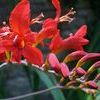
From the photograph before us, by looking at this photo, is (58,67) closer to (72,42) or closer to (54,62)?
(54,62)

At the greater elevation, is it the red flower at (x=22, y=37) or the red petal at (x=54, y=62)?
the red flower at (x=22, y=37)

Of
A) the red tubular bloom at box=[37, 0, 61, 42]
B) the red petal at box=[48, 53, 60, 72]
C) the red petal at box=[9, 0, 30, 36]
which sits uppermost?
the red petal at box=[9, 0, 30, 36]

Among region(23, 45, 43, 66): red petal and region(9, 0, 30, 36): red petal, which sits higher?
region(9, 0, 30, 36): red petal

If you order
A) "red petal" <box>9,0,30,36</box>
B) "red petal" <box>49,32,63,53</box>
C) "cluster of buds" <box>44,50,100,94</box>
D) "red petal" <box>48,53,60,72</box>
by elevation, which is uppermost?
"red petal" <box>9,0,30,36</box>

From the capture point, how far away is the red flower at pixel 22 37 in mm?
787

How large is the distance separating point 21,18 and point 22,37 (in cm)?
4

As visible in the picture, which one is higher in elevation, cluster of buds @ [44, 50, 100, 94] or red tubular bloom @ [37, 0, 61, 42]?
red tubular bloom @ [37, 0, 61, 42]

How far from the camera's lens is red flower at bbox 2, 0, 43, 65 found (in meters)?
0.79

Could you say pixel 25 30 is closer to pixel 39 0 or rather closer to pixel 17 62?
pixel 17 62

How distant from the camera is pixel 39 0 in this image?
3.01 m

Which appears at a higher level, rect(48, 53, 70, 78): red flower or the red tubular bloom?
the red tubular bloom

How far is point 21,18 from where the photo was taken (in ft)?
2.62

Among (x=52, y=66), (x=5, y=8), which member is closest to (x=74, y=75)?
(x=52, y=66)

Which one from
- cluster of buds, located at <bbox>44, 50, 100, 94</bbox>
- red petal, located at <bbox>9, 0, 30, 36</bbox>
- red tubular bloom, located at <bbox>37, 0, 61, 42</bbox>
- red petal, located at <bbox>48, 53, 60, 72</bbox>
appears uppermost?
red petal, located at <bbox>9, 0, 30, 36</bbox>
